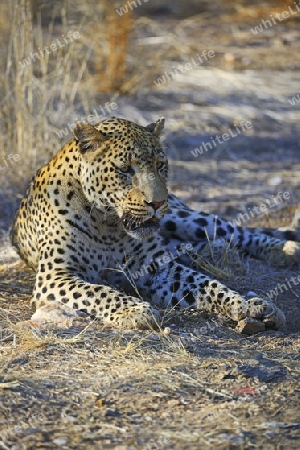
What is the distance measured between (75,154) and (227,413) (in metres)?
2.65

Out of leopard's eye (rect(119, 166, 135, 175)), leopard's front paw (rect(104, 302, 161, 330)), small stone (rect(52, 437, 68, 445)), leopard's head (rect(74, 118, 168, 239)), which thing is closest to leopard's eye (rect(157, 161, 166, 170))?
leopard's head (rect(74, 118, 168, 239))

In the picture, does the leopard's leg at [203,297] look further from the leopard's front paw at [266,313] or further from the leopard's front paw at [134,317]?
the leopard's front paw at [134,317]

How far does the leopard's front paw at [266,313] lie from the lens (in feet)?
19.9

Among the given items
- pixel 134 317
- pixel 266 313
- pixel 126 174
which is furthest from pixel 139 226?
pixel 266 313

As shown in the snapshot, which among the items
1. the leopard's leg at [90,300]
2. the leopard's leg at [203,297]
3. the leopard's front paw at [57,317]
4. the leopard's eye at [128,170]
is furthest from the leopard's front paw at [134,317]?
the leopard's eye at [128,170]

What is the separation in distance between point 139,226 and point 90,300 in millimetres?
616

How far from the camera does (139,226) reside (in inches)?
250

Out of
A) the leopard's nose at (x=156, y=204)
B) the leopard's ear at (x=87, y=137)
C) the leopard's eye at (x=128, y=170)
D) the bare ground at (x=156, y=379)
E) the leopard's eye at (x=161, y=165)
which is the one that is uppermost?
the leopard's ear at (x=87, y=137)

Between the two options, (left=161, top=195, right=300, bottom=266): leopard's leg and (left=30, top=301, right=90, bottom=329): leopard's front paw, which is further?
(left=161, top=195, right=300, bottom=266): leopard's leg

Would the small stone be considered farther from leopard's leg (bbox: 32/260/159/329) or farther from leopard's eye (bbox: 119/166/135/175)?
leopard's eye (bbox: 119/166/135/175)

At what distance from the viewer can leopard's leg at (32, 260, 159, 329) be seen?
593 cm

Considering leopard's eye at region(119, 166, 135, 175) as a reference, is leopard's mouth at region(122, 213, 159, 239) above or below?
below

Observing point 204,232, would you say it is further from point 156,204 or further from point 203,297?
point 156,204

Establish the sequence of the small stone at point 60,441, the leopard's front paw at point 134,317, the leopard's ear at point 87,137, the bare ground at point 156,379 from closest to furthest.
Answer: the small stone at point 60,441 < the bare ground at point 156,379 < the leopard's front paw at point 134,317 < the leopard's ear at point 87,137
